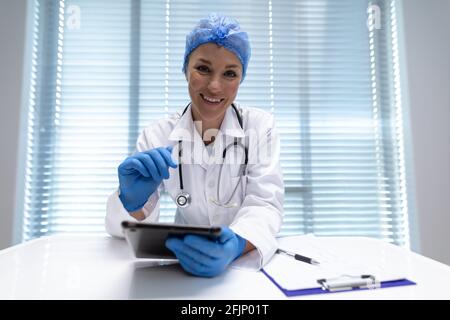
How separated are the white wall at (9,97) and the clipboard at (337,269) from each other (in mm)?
1475

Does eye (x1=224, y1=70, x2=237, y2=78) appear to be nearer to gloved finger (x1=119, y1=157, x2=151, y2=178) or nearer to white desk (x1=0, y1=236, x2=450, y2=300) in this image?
gloved finger (x1=119, y1=157, x2=151, y2=178)

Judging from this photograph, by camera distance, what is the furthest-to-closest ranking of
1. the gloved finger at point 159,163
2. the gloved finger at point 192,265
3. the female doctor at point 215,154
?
1. the female doctor at point 215,154
2. the gloved finger at point 159,163
3. the gloved finger at point 192,265

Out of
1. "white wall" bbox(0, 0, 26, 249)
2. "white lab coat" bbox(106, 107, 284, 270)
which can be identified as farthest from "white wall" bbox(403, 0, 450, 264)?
"white wall" bbox(0, 0, 26, 249)

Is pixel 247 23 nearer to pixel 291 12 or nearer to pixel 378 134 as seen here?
pixel 291 12

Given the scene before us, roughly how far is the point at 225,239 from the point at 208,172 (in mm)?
396

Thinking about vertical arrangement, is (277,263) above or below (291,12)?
below

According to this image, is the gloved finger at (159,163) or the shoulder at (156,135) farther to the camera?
the shoulder at (156,135)

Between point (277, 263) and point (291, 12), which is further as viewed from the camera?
point (291, 12)

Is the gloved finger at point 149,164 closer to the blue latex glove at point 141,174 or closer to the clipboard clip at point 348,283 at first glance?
the blue latex glove at point 141,174

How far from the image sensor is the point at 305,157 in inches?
65.3

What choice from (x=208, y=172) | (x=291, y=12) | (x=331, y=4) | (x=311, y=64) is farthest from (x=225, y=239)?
(x=331, y=4)

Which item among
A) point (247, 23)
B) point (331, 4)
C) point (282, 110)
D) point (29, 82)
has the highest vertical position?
point (331, 4)

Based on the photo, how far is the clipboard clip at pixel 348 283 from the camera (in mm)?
500

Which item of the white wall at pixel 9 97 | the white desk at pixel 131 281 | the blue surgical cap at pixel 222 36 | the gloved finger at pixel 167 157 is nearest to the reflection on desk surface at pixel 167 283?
the white desk at pixel 131 281
